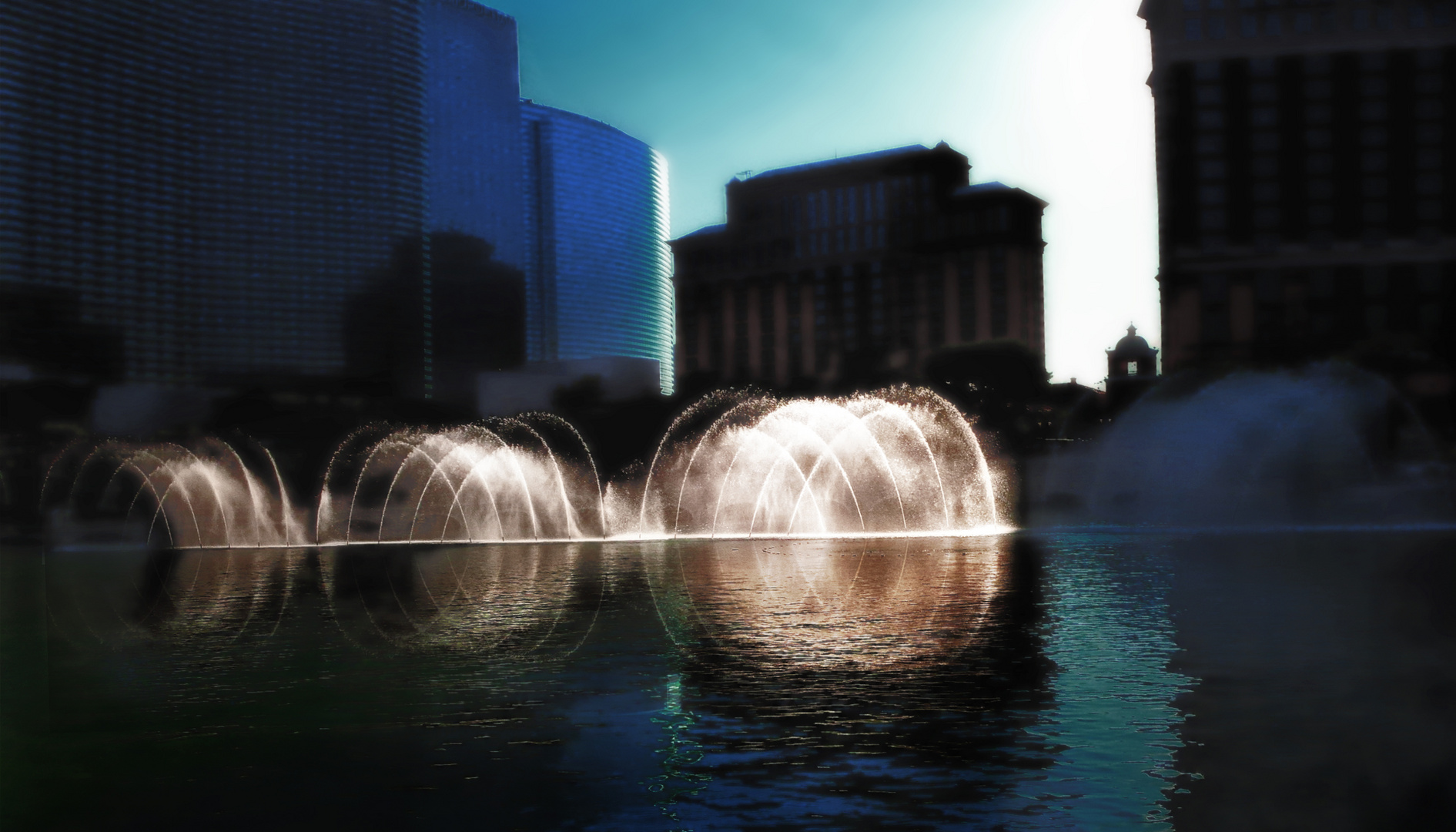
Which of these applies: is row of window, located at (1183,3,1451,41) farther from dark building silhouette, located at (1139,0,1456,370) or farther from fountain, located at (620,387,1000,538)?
fountain, located at (620,387,1000,538)

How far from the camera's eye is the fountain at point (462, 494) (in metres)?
61.2

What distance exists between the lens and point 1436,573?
2714 cm

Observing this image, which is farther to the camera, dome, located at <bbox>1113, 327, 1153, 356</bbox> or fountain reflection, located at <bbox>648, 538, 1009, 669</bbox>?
dome, located at <bbox>1113, 327, 1153, 356</bbox>

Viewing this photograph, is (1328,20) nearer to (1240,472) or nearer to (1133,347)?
(1133,347)

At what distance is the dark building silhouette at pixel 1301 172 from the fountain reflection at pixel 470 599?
331ft

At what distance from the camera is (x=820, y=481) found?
6562 centimetres

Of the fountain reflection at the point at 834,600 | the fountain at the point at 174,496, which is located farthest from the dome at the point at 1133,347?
the fountain reflection at the point at 834,600

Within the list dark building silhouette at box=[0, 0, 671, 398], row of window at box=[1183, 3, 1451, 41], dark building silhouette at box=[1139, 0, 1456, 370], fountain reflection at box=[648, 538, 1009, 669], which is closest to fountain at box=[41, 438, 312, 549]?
fountain reflection at box=[648, 538, 1009, 669]

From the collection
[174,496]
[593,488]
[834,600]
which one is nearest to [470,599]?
[834,600]

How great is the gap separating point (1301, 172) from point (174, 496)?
10371cm

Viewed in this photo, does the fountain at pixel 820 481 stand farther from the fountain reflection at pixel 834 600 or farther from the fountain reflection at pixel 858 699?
the fountain reflection at pixel 858 699

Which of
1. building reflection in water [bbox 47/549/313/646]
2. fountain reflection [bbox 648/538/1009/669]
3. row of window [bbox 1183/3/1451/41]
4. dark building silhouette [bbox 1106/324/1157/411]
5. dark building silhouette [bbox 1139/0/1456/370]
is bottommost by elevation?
building reflection in water [bbox 47/549/313/646]

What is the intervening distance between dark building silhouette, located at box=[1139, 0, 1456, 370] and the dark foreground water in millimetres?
106820

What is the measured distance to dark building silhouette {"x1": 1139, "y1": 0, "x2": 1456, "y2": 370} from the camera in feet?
411
